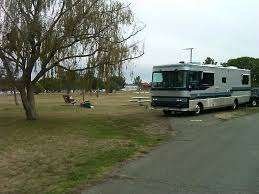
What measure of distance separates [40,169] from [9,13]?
12.7 m

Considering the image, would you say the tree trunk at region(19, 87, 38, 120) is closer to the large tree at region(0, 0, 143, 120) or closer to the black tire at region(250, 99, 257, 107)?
the large tree at region(0, 0, 143, 120)

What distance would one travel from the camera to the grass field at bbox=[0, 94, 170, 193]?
11.0m

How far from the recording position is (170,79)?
30328 millimetres

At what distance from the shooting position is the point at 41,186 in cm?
1042

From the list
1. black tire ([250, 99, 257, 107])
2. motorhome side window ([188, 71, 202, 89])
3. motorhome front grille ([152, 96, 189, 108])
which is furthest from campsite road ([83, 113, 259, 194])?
black tire ([250, 99, 257, 107])

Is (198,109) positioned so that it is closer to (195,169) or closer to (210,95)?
(210,95)

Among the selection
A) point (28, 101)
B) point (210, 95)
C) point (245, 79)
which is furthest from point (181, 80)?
point (245, 79)

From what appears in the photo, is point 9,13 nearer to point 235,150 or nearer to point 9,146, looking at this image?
point 9,146

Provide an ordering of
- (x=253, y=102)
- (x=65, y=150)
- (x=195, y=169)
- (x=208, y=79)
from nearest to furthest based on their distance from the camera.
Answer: (x=195, y=169)
(x=65, y=150)
(x=208, y=79)
(x=253, y=102)

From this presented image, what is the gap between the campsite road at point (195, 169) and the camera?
9820 millimetres

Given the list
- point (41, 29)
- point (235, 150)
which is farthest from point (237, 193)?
point (41, 29)

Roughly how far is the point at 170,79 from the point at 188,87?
3.79 ft

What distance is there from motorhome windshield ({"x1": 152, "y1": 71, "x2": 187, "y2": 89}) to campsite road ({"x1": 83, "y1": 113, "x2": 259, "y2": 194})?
10416mm

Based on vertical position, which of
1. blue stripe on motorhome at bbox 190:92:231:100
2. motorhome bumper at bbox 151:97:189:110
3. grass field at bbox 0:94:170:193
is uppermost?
blue stripe on motorhome at bbox 190:92:231:100
